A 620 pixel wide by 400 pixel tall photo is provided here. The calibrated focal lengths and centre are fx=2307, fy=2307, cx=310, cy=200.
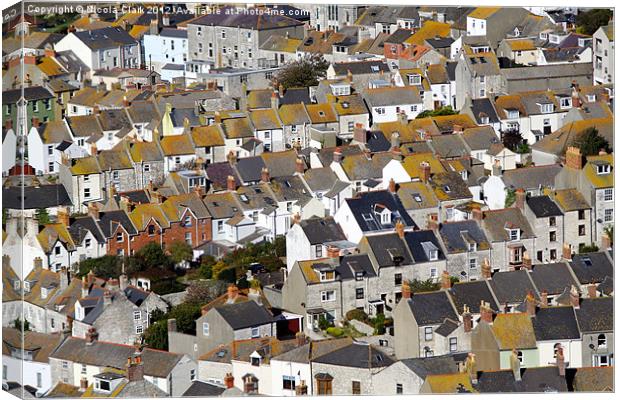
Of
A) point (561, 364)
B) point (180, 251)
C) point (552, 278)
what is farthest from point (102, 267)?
point (561, 364)

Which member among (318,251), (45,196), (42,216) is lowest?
(318,251)

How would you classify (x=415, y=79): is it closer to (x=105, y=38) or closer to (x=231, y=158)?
(x=231, y=158)

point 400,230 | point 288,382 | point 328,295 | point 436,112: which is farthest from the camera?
point 436,112

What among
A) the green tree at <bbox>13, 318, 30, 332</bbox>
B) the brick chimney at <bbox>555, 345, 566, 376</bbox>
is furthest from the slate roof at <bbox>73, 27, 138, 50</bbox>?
the brick chimney at <bbox>555, 345, 566, 376</bbox>

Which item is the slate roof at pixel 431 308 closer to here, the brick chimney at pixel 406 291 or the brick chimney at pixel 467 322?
the brick chimney at pixel 406 291

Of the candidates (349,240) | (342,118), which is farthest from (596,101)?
(349,240)

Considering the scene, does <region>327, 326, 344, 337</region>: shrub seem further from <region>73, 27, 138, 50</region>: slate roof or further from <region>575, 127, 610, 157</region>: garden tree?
<region>73, 27, 138, 50</region>: slate roof

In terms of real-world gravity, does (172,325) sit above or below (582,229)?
below
